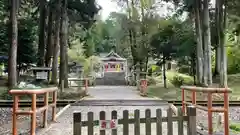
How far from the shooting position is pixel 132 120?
167 inches

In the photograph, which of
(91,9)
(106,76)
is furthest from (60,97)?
(106,76)

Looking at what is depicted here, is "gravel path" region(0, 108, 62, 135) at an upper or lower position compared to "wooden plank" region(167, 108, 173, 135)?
lower

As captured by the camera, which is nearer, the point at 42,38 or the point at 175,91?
the point at 175,91

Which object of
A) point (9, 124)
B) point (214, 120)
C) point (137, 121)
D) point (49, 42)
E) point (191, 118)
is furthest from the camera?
Answer: point (49, 42)

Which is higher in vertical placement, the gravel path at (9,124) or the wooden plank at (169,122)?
the wooden plank at (169,122)

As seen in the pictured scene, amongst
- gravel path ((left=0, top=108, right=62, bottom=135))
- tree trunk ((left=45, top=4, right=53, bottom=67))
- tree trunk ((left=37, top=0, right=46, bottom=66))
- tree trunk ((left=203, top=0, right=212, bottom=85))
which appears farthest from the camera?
tree trunk ((left=45, top=4, right=53, bottom=67))

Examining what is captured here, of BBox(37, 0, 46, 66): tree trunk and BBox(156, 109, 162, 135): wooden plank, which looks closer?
BBox(156, 109, 162, 135): wooden plank

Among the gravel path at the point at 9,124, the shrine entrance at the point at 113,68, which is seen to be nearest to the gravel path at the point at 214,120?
the gravel path at the point at 9,124

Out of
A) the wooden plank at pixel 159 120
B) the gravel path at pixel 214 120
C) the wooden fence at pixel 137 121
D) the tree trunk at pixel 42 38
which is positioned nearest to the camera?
the wooden fence at pixel 137 121

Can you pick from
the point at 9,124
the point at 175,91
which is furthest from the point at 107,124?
the point at 175,91

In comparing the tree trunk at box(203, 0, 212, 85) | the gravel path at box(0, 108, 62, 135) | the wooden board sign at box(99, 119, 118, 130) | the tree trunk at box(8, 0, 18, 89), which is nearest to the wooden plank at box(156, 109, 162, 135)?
the wooden board sign at box(99, 119, 118, 130)

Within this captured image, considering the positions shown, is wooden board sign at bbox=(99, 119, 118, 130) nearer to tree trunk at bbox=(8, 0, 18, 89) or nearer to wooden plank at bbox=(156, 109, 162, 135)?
wooden plank at bbox=(156, 109, 162, 135)

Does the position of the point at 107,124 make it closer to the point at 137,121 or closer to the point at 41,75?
the point at 137,121

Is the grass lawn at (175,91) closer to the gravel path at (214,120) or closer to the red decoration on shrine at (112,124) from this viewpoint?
the gravel path at (214,120)
